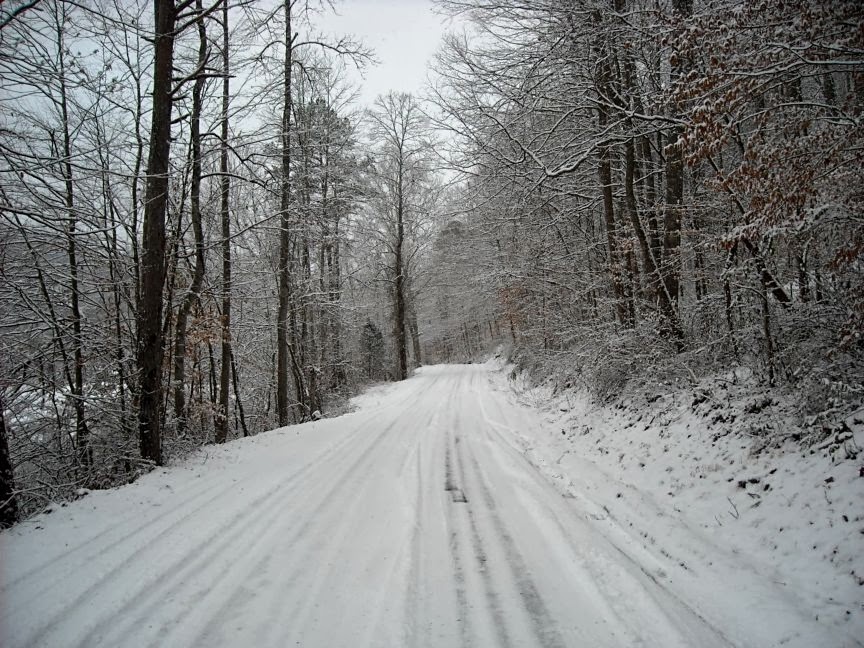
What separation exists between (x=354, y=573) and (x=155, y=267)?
513 cm

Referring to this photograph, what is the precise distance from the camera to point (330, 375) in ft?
61.7

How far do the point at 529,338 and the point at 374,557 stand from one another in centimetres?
1494

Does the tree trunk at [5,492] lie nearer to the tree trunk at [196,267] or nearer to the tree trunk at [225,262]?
the tree trunk at [196,267]

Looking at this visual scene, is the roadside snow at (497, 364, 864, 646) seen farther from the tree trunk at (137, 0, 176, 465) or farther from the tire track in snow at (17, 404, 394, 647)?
the tree trunk at (137, 0, 176, 465)

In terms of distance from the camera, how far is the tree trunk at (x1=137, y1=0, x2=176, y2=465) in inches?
231

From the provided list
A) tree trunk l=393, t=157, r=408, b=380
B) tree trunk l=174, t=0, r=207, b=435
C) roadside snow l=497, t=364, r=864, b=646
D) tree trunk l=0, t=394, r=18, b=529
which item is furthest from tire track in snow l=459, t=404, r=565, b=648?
tree trunk l=393, t=157, r=408, b=380

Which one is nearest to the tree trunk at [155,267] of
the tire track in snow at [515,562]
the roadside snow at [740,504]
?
the tire track in snow at [515,562]

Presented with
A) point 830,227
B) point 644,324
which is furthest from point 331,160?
point 830,227

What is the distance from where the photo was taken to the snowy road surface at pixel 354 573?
8.16 ft

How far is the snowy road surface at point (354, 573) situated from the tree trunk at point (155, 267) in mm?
913

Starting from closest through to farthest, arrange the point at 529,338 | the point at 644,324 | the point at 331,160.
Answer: the point at 644,324 → the point at 331,160 → the point at 529,338

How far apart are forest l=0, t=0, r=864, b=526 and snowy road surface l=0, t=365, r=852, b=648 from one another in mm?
1592

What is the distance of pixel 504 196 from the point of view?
31.0ft

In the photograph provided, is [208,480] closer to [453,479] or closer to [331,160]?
[453,479]
